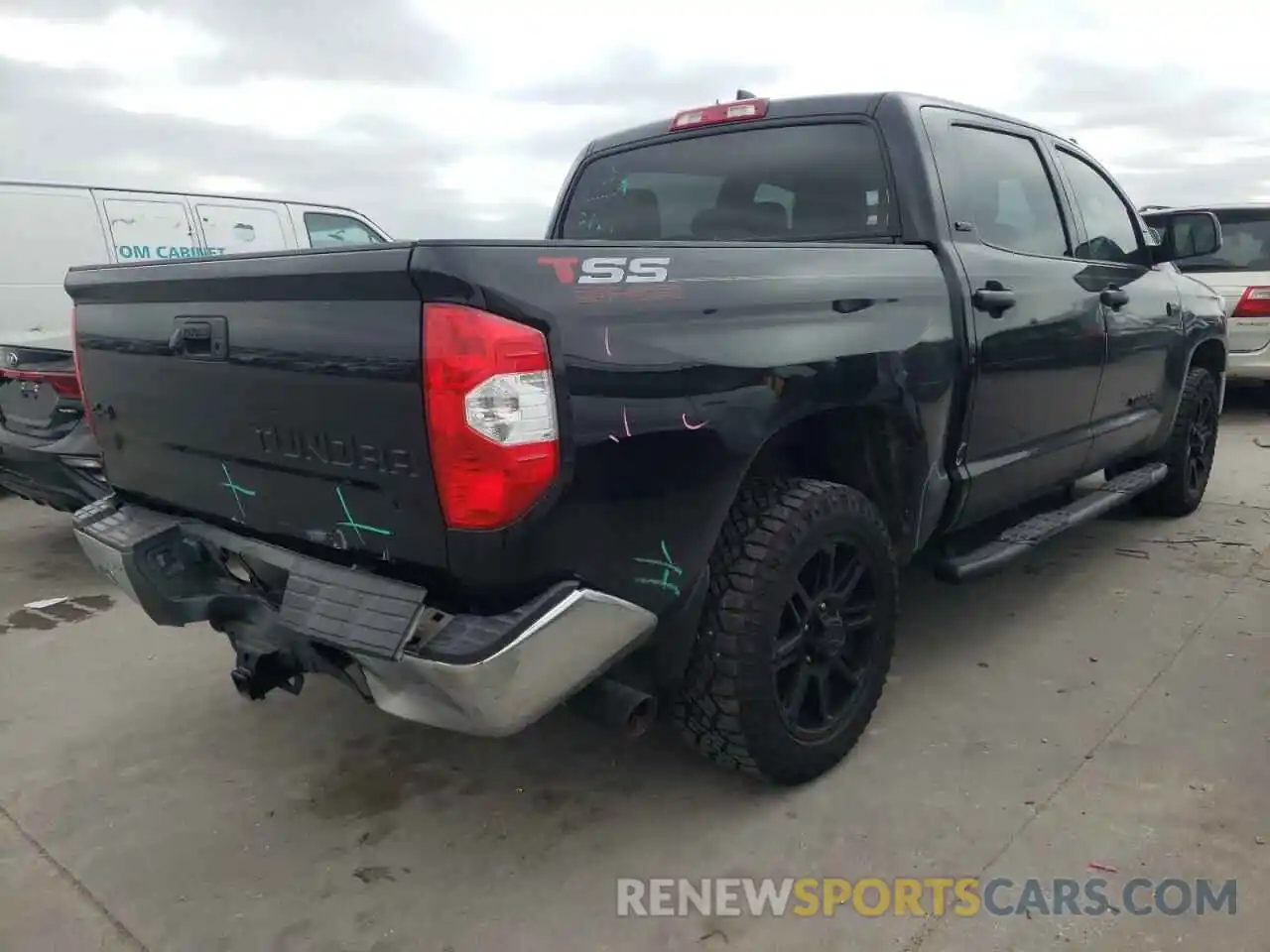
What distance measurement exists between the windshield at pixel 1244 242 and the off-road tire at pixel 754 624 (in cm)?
702

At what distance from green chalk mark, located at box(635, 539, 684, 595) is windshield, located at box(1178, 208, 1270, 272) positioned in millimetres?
7548

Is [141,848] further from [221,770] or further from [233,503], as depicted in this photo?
[233,503]

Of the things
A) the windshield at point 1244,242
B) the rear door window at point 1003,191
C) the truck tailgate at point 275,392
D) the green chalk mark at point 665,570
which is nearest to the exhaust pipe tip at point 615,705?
the green chalk mark at point 665,570

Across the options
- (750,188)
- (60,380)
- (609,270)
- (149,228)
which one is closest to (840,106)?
(750,188)

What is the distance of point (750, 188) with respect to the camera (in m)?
3.36

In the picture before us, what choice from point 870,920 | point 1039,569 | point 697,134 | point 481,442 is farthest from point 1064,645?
point 481,442

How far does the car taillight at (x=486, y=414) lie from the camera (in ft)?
6.02

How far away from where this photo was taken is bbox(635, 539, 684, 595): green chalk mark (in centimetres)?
212

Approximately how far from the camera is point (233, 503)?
95.9 inches

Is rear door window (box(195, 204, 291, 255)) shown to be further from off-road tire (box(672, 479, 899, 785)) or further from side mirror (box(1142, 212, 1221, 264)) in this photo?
off-road tire (box(672, 479, 899, 785))

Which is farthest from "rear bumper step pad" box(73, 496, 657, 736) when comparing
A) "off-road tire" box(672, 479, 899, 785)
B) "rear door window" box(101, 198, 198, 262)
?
"rear door window" box(101, 198, 198, 262)

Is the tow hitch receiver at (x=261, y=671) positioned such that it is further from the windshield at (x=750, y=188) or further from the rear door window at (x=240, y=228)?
the rear door window at (x=240, y=228)

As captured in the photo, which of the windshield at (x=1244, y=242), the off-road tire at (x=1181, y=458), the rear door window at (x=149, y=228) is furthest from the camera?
the windshield at (x=1244, y=242)

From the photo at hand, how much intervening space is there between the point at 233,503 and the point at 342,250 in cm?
79
